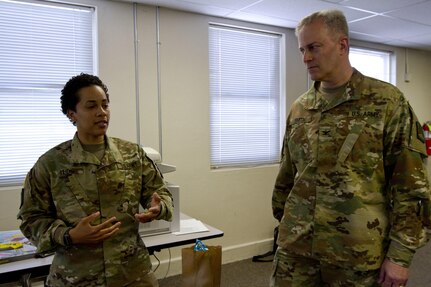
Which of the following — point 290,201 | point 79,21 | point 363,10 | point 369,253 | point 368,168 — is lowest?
point 369,253

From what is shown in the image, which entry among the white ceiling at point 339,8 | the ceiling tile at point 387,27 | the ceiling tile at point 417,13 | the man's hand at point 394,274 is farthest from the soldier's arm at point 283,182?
the ceiling tile at point 387,27

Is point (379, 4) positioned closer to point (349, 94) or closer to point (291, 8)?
point (291, 8)

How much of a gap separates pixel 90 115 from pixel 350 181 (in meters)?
1.04

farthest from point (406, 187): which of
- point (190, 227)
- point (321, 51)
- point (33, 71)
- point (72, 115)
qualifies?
point (33, 71)

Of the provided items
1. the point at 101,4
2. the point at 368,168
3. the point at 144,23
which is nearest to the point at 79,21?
the point at 101,4

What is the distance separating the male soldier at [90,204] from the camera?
1.34 meters

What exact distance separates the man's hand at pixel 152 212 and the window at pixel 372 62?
3889 mm

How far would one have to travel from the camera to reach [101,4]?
2916mm

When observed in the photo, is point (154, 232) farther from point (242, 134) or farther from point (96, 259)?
point (242, 134)

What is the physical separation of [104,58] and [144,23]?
476 millimetres

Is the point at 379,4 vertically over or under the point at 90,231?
over

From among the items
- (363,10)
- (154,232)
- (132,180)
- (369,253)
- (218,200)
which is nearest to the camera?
(369,253)

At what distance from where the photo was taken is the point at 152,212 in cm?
137

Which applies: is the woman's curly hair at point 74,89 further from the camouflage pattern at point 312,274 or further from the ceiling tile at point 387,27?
the ceiling tile at point 387,27
